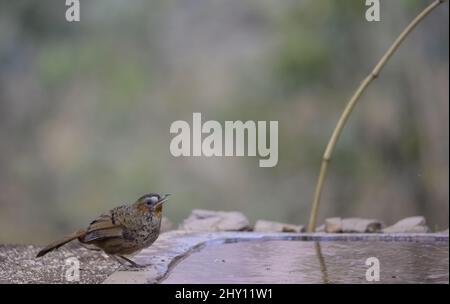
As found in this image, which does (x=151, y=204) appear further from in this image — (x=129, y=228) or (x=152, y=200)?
(x=129, y=228)

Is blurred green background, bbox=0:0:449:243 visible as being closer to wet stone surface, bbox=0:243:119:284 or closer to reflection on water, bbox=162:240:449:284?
wet stone surface, bbox=0:243:119:284

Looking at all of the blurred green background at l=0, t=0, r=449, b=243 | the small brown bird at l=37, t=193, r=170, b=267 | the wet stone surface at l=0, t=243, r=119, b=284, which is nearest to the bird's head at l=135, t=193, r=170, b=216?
the small brown bird at l=37, t=193, r=170, b=267

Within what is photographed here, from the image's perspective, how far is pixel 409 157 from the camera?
6.90m

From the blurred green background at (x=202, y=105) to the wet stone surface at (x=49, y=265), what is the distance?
2.37 metres

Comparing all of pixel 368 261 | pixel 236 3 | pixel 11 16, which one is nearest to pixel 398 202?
pixel 236 3

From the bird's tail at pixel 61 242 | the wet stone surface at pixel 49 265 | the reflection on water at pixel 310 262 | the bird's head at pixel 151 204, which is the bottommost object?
the wet stone surface at pixel 49 265

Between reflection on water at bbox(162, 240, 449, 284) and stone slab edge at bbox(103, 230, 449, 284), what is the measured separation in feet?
0.15

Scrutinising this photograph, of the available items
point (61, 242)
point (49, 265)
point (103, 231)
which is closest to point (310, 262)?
point (103, 231)

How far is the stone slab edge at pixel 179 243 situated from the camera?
3.12 meters

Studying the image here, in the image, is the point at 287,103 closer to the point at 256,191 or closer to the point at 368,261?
the point at 256,191

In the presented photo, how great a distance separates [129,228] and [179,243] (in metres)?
0.80

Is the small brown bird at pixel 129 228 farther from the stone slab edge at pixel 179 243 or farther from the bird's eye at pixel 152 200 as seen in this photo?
the stone slab edge at pixel 179 243

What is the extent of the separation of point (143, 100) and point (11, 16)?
139cm

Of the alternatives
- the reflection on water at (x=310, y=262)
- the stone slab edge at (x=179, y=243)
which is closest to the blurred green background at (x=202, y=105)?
the stone slab edge at (x=179, y=243)
